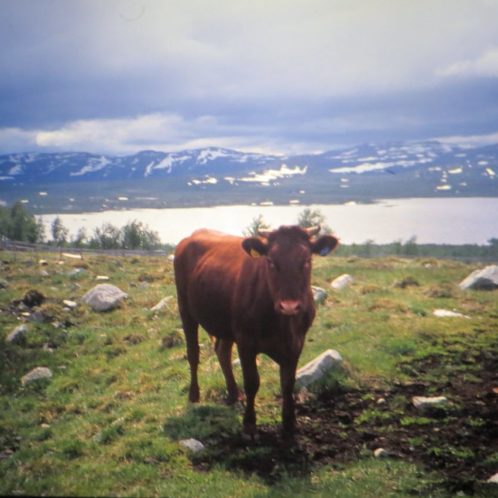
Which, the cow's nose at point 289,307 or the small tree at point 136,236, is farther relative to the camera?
the small tree at point 136,236

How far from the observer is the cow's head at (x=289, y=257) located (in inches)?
251

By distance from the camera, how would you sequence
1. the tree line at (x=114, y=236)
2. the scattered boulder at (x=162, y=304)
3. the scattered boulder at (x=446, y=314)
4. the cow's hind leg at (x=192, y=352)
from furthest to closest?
the tree line at (x=114, y=236), the scattered boulder at (x=162, y=304), the scattered boulder at (x=446, y=314), the cow's hind leg at (x=192, y=352)

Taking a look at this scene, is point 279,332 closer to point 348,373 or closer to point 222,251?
point 222,251

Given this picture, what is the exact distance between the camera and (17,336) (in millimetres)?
13203

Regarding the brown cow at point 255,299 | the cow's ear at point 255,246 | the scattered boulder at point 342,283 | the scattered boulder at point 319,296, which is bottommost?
the scattered boulder at point 342,283

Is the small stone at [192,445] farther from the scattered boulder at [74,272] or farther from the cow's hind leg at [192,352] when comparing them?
the scattered boulder at [74,272]

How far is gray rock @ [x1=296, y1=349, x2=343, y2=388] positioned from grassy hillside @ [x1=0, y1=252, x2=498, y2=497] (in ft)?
0.83

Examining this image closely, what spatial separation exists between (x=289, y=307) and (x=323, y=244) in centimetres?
133

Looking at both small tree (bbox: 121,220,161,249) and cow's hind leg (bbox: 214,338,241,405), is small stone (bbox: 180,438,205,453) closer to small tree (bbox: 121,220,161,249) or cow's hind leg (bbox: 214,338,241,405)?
cow's hind leg (bbox: 214,338,241,405)

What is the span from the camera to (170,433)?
25.1 ft

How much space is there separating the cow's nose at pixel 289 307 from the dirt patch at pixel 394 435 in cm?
214

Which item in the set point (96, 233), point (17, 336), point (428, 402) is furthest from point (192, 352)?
point (96, 233)

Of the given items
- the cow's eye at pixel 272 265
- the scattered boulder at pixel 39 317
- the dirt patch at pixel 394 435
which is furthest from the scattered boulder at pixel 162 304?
the cow's eye at pixel 272 265

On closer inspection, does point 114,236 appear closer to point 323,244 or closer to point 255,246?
point 255,246
